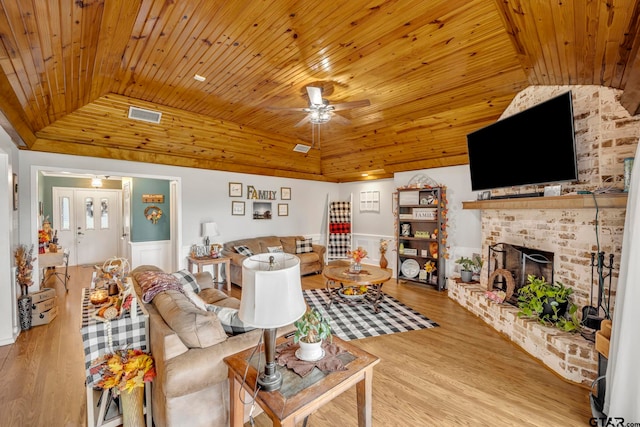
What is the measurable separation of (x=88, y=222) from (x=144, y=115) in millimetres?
5661

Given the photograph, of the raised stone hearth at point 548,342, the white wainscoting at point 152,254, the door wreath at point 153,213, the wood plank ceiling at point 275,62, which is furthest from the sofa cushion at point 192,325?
the door wreath at point 153,213

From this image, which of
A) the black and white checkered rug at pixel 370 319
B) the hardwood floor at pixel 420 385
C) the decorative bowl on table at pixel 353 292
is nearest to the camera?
the hardwood floor at pixel 420 385

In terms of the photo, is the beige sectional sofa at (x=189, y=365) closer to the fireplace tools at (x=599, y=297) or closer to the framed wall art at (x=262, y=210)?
the fireplace tools at (x=599, y=297)

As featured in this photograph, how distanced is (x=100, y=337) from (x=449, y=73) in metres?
3.94

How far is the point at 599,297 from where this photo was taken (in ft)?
8.13

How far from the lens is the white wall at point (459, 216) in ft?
17.1

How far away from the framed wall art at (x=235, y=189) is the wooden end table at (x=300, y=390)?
4.71 m

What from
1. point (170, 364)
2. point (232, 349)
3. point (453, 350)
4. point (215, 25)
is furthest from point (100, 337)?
point (453, 350)

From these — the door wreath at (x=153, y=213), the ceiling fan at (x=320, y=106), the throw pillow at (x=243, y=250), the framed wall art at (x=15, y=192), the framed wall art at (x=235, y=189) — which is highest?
the ceiling fan at (x=320, y=106)

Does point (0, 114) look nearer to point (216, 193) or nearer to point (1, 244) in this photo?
point (1, 244)

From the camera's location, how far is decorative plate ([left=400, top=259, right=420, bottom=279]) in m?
5.63

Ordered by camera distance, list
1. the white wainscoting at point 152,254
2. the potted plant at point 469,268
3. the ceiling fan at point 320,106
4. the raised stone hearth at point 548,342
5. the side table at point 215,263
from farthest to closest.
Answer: the white wainscoting at point 152,254 → the side table at point 215,263 → the potted plant at point 469,268 → the ceiling fan at point 320,106 → the raised stone hearth at point 548,342

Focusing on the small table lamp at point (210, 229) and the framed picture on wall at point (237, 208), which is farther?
the framed picture on wall at point (237, 208)

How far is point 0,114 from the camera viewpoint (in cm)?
247
